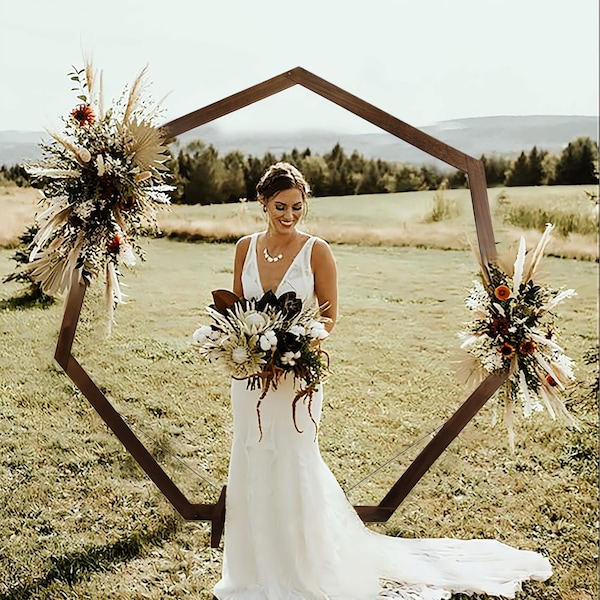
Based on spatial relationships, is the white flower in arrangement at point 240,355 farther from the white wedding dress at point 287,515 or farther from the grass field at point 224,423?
the grass field at point 224,423

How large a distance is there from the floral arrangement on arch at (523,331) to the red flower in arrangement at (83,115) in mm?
1929

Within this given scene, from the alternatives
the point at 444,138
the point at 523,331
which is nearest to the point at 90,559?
the point at 523,331

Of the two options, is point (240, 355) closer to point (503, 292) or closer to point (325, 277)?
point (325, 277)

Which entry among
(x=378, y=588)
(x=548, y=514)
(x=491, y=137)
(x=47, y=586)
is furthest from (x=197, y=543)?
(x=491, y=137)

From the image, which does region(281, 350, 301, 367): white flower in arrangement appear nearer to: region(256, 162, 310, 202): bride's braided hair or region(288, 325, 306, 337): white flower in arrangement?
region(288, 325, 306, 337): white flower in arrangement

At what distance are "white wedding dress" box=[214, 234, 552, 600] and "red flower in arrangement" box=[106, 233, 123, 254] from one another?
0.58 m

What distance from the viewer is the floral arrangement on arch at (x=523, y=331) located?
4.03 m

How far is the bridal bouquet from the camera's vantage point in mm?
3557

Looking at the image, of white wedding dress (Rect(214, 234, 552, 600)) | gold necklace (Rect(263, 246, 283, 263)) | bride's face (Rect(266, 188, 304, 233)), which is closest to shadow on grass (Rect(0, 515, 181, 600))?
white wedding dress (Rect(214, 234, 552, 600))

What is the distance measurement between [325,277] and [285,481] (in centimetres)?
93

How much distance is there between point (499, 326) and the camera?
4.07m

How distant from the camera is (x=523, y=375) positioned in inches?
162

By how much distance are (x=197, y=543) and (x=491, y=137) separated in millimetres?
3521

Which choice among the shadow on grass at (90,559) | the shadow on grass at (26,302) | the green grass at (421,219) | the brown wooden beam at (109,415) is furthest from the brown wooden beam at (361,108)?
the shadow on grass at (26,302)
